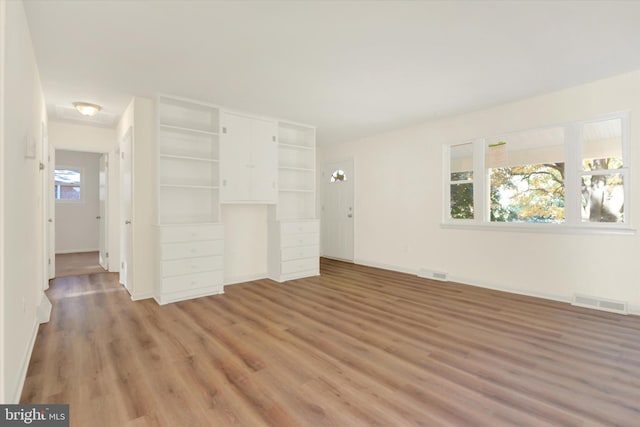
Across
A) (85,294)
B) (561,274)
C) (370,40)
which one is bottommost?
A: (85,294)

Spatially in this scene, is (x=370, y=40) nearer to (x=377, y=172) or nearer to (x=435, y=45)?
(x=435, y=45)

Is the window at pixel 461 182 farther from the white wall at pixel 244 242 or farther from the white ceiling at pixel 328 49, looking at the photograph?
the white wall at pixel 244 242

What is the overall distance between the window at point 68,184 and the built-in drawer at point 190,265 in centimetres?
628

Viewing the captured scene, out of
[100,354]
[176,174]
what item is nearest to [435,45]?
[176,174]

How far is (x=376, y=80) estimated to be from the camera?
344 cm

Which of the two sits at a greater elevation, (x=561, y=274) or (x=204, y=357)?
→ (x=561, y=274)

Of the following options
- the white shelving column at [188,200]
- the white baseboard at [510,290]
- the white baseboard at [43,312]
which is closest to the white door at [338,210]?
the white baseboard at [510,290]

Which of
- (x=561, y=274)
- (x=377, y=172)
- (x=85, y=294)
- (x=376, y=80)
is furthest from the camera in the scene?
(x=377, y=172)

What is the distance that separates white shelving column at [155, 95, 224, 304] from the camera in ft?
12.5

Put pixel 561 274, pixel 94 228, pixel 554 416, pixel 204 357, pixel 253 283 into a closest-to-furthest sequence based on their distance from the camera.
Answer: pixel 554 416 < pixel 204 357 < pixel 561 274 < pixel 253 283 < pixel 94 228

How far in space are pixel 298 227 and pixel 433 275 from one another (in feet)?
7.65

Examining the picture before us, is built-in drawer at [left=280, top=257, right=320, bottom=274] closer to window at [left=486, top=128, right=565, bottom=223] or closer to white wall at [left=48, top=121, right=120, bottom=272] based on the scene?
window at [left=486, top=128, right=565, bottom=223]

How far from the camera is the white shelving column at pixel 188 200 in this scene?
12.5 ft

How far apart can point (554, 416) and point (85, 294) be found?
5087 mm
